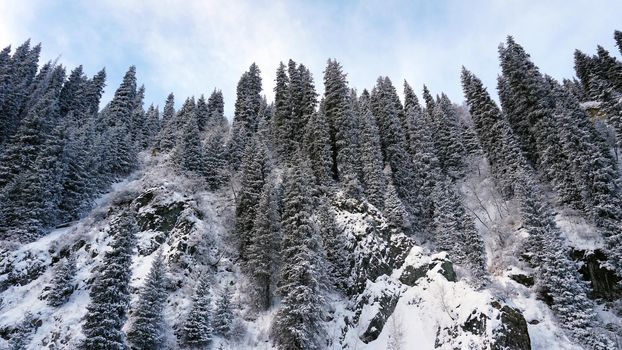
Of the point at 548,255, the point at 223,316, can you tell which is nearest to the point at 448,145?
the point at 548,255

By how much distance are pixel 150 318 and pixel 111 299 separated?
3.33 metres

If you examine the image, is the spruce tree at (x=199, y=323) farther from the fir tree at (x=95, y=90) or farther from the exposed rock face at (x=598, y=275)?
the fir tree at (x=95, y=90)

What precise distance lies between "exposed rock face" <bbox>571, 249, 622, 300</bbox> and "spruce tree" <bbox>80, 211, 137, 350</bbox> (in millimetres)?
35411

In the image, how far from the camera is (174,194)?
39.8 meters

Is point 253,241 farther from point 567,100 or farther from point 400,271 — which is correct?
point 567,100

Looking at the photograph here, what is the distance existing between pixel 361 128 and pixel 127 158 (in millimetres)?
31953

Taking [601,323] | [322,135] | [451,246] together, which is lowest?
[601,323]

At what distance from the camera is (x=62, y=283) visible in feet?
95.2

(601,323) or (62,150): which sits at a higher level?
(62,150)

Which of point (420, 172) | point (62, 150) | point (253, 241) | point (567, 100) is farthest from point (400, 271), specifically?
point (62, 150)

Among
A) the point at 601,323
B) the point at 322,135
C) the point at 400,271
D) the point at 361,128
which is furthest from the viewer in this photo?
the point at 361,128

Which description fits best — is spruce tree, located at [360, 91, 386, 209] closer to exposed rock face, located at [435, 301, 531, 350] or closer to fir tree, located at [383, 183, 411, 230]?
fir tree, located at [383, 183, 411, 230]

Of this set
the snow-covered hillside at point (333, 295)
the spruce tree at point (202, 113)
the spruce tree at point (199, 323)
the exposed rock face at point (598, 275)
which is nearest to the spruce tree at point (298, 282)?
the snow-covered hillside at point (333, 295)

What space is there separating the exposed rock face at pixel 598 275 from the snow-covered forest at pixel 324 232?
116 millimetres
